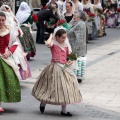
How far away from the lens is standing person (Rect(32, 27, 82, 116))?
355 inches

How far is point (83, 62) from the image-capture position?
1262cm

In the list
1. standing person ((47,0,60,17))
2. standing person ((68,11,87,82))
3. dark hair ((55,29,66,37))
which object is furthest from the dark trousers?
dark hair ((55,29,66,37))

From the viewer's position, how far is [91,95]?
36.7 ft

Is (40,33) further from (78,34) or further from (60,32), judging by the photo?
(60,32)

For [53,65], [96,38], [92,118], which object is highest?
[53,65]

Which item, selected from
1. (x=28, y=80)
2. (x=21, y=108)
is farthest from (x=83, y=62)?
(x=21, y=108)

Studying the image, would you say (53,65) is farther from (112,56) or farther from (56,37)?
(112,56)

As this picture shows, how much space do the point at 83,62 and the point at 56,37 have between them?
3253 millimetres

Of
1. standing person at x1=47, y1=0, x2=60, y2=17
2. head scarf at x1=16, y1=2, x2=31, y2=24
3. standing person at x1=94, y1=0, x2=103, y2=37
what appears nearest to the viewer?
head scarf at x1=16, y1=2, x2=31, y2=24

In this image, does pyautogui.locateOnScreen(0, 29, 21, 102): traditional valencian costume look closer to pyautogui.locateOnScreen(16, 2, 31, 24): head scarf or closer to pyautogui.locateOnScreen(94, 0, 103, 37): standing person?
pyautogui.locateOnScreen(16, 2, 31, 24): head scarf

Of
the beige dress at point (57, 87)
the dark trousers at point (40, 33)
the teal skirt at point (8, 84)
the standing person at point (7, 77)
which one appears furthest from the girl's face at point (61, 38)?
the dark trousers at point (40, 33)

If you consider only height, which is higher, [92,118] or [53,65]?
[53,65]

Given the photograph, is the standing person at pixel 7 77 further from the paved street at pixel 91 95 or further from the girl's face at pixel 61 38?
the girl's face at pixel 61 38

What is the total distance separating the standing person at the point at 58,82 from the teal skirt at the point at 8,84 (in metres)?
0.31
